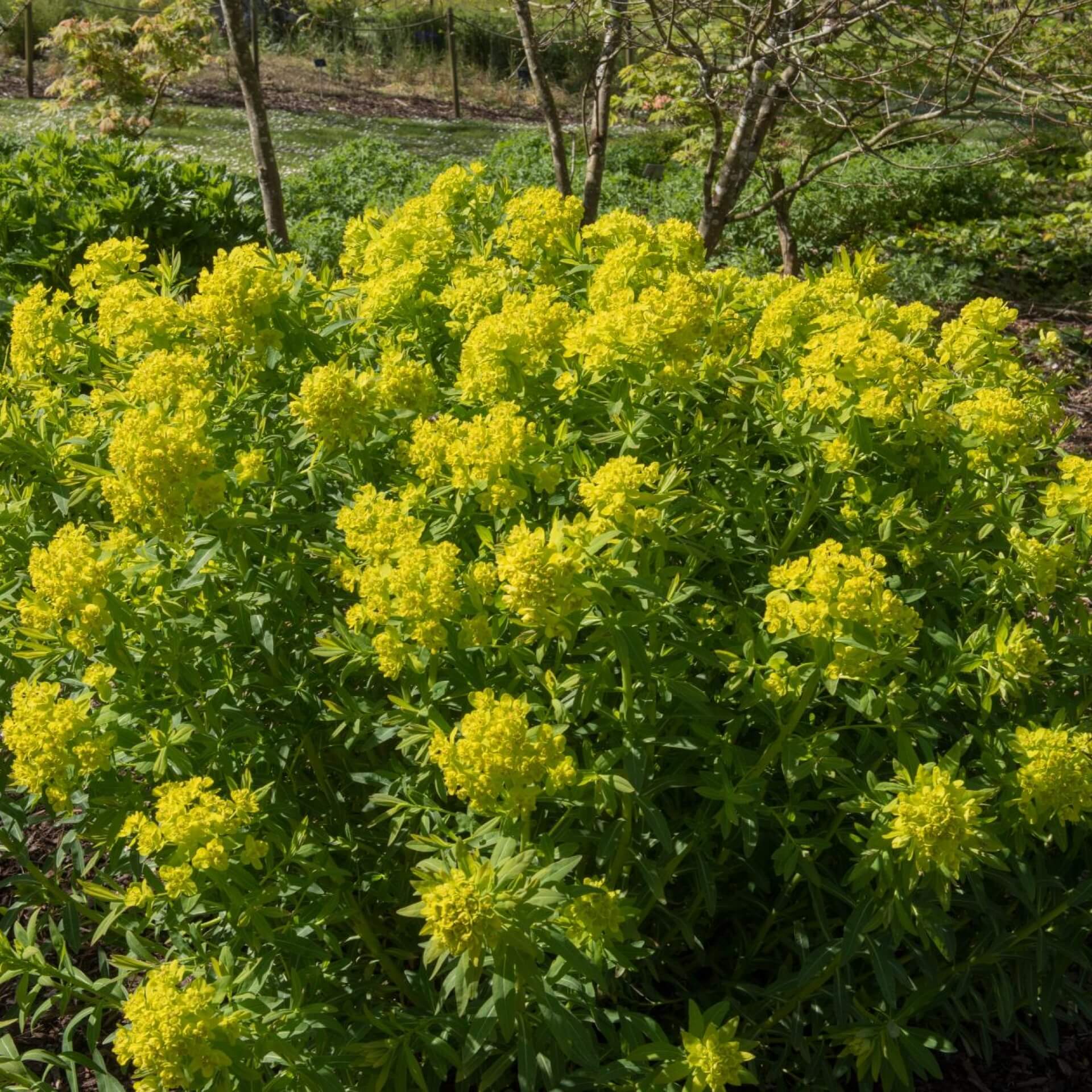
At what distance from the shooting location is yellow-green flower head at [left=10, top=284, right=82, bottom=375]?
3209 millimetres

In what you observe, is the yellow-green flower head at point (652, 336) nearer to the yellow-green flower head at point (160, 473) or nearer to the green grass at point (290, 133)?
the yellow-green flower head at point (160, 473)

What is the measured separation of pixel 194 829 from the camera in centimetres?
228

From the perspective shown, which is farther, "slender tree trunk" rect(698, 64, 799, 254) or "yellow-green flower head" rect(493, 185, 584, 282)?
"slender tree trunk" rect(698, 64, 799, 254)

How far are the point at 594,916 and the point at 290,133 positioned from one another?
20706 millimetres

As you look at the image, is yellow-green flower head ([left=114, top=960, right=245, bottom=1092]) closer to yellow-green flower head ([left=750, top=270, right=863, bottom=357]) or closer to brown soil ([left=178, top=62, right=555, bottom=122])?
yellow-green flower head ([left=750, top=270, right=863, bottom=357])

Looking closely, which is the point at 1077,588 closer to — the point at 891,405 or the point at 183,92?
the point at 891,405

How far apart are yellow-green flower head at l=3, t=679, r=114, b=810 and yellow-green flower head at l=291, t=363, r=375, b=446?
2.81ft

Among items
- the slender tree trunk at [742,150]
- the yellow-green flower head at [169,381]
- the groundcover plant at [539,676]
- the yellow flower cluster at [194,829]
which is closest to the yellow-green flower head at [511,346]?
the groundcover plant at [539,676]

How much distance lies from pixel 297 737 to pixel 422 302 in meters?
1.34

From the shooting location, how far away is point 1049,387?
335 cm

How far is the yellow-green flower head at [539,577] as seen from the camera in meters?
2.27

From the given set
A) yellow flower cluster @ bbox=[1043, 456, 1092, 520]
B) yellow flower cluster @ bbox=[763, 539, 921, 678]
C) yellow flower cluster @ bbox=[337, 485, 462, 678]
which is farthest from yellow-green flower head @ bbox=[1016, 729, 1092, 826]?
yellow flower cluster @ bbox=[337, 485, 462, 678]

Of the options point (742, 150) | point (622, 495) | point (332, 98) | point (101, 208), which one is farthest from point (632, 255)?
point (332, 98)

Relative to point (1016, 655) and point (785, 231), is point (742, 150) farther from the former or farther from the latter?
point (1016, 655)
